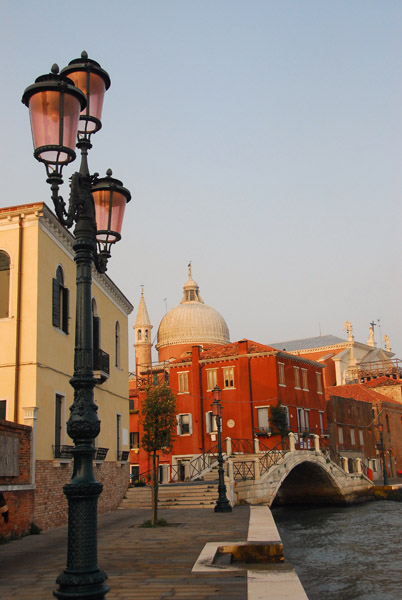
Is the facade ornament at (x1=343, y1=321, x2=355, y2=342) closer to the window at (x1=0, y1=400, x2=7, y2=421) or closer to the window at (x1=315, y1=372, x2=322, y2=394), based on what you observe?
the window at (x1=315, y1=372, x2=322, y2=394)

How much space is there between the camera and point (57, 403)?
17.0 m

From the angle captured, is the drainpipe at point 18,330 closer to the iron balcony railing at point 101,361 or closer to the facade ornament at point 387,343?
the iron balcony railing at point 101,361

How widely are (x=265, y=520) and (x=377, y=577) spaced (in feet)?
9.43

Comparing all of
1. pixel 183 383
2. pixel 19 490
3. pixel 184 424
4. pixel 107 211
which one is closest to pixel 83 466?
pixel 107 211

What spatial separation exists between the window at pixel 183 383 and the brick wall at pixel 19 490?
26.9 meters

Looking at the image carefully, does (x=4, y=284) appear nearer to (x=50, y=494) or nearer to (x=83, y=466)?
(x=50, y=494)

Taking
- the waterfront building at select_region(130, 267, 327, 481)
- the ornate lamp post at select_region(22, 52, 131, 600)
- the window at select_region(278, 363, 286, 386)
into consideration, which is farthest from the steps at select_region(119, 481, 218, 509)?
the ornate lamp post at select_region(22, 52, 131, 600)

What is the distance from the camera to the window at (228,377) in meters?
39.5

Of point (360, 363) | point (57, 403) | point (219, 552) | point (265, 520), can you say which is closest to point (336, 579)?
point (265, 520)

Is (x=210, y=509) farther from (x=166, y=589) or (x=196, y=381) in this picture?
(x=196, y=381)

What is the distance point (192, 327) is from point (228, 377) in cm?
1920

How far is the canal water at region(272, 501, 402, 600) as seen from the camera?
1244 cm

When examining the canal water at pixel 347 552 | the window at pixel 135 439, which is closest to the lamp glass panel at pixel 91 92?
the canal water at pixel 347 552

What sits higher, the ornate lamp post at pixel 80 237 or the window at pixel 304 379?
the window at pixel 304 379
